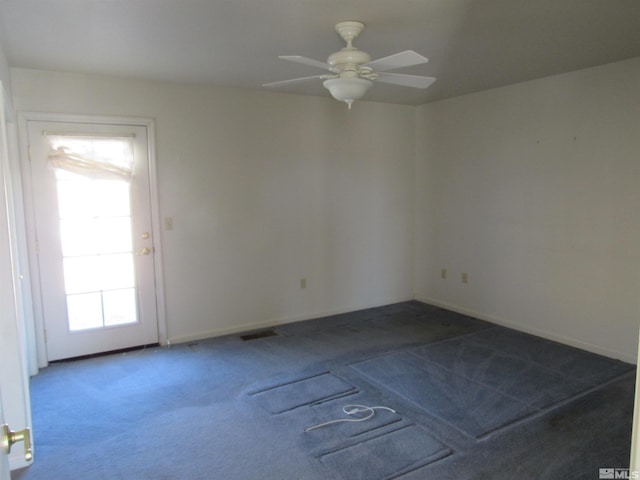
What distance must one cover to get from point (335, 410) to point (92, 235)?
104 inches

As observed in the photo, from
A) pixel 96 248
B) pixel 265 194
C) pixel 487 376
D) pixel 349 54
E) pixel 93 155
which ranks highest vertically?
pixel 349 54

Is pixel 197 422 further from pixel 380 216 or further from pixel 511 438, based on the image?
pixel 380 216

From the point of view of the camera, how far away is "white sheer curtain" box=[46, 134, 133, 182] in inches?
148

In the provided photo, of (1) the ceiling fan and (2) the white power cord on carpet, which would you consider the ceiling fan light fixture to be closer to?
(1) the ceiling fan

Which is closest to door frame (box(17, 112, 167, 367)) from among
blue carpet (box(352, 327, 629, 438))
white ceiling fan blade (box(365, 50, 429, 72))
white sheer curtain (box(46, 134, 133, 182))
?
white sheer curtain (box(46, 134, 133, 182))

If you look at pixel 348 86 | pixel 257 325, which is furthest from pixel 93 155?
pixel 348 86

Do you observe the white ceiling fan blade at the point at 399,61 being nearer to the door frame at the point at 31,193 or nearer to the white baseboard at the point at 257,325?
the door frame at the point at 31,193

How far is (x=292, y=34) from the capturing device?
9.20 ft

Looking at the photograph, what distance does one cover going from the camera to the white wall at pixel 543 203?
3.72 meters

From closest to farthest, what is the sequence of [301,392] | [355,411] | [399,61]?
[399,61] < [355,411] < [301,392]

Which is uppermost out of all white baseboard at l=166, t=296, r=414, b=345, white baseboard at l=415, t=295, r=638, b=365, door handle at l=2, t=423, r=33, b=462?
door handle at l=2, t=423, r=33, b=462

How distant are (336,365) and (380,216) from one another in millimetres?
2290

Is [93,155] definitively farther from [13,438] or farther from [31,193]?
[13,438]

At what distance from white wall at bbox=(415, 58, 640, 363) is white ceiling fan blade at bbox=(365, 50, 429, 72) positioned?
2.27 meters
